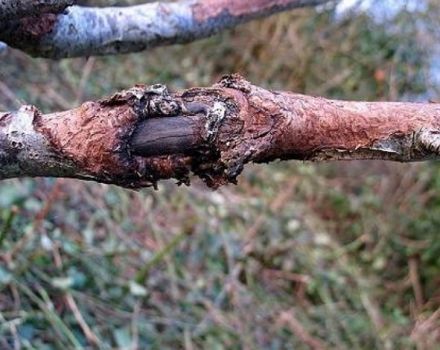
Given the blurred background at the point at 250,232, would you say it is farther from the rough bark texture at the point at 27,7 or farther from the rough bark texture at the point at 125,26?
the rough bark texture at the point at 27,7

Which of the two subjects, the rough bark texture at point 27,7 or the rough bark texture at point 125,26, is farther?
the rough bark texture at point 125,26

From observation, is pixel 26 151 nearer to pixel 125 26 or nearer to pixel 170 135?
pixel 170 135

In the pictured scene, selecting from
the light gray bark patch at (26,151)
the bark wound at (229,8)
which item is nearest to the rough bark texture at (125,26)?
the bark wound at (229,8)

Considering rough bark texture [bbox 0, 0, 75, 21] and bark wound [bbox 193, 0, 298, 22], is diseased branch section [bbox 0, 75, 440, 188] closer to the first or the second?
rough bark texture [bbox 0, 0, 75, 21]

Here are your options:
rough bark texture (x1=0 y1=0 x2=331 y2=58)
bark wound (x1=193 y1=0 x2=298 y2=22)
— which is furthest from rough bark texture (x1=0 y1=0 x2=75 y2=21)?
bark wound (x1=193 y1=0 x2=298 y2=22)

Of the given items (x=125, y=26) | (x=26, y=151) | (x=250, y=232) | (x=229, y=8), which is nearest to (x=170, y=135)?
A: (x=26, y=151)

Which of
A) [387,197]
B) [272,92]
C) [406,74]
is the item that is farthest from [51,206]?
[406,74]
